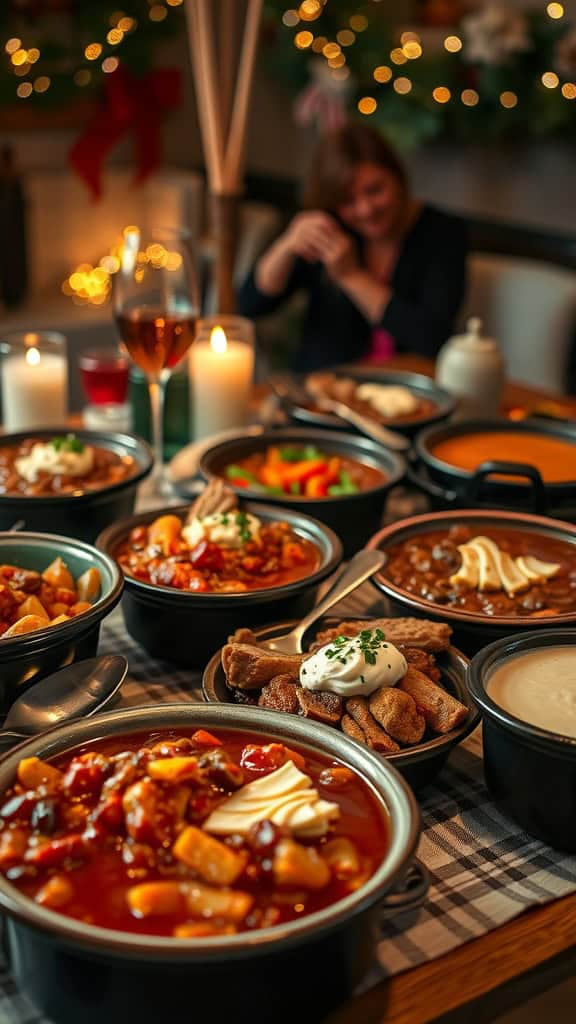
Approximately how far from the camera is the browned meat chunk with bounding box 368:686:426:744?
1221 millimetres

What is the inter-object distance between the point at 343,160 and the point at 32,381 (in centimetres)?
202

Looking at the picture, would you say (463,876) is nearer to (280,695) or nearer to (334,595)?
(280,695)

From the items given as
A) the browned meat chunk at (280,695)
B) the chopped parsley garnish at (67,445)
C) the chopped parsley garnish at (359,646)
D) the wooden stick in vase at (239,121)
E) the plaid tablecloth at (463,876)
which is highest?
the wooden stick in vase at (239,121)

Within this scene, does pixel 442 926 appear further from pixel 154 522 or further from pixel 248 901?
pixel 154 522

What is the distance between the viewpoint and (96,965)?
2.87 ft

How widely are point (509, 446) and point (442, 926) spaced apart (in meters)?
1.45

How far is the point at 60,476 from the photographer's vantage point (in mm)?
2021

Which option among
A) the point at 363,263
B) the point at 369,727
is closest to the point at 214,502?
the point at 369,727

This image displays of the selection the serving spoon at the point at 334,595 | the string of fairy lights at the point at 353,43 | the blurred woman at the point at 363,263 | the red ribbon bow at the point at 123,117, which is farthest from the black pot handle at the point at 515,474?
the red ribbon bow at the point at 123,117

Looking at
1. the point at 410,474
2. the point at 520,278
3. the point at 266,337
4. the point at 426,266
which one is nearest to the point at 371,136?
the point at 426,266

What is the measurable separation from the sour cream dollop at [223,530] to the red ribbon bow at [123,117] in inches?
183

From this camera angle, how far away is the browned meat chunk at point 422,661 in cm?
138

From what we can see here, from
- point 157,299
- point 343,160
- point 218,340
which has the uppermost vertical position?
point 343,160

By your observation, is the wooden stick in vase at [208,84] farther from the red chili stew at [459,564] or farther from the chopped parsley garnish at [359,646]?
the chopped parsley garnish at [359,646]
